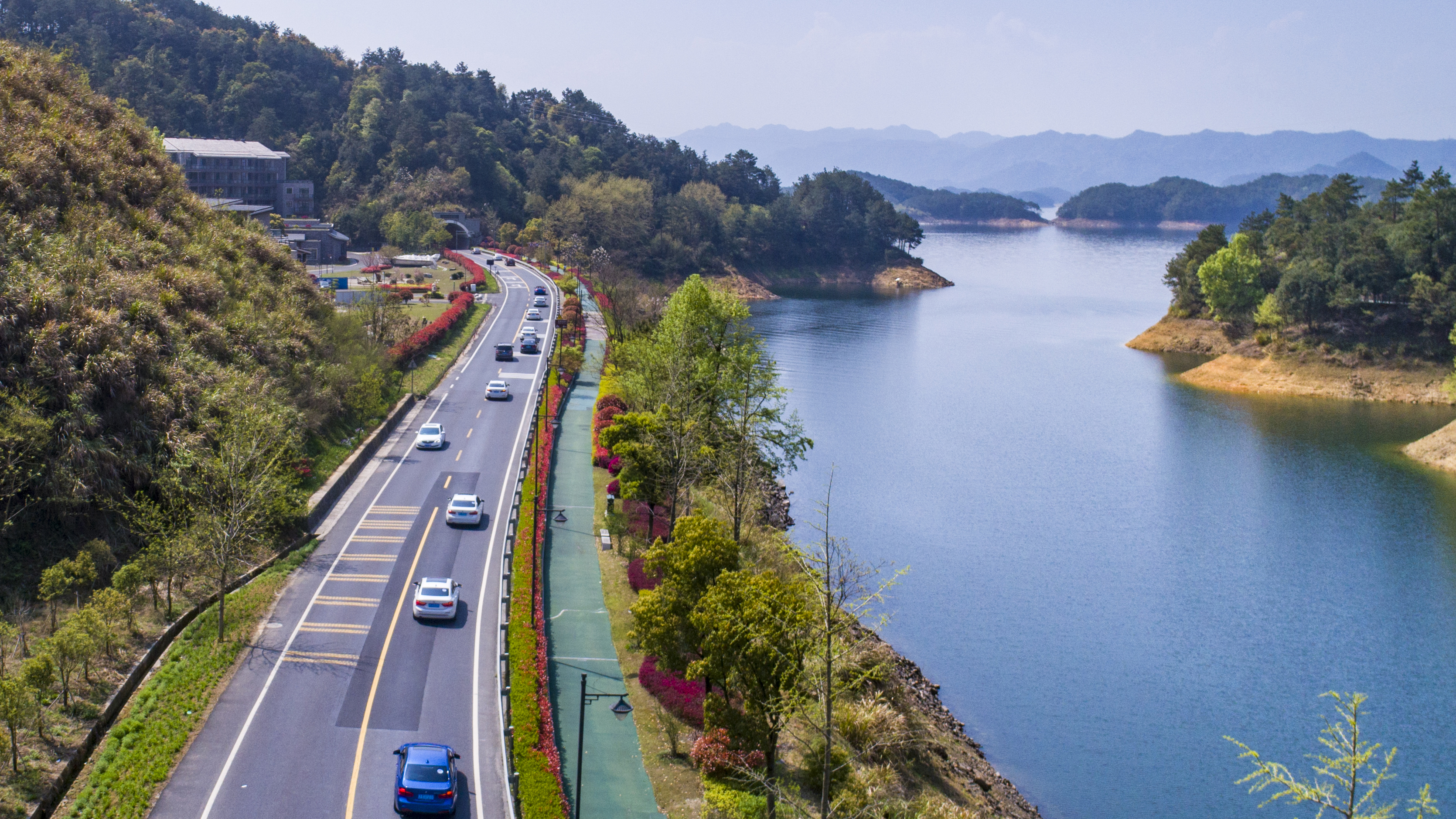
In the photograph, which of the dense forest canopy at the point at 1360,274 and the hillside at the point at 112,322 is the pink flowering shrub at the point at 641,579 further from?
the dense forest canopy at the point at 1360,274

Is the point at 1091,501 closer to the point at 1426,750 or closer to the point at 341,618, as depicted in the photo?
the point at 1426,750

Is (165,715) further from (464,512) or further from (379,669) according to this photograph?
(464,512)

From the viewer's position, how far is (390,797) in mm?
24578

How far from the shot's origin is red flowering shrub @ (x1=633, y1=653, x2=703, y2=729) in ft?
103

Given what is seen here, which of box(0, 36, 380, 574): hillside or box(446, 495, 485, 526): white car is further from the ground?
box(0, 36, 380, 574): hillside

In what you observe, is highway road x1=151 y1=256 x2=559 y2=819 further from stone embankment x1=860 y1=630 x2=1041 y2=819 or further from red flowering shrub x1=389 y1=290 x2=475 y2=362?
red flowering shrub x1=389 y1=290 x2=475 y2=362

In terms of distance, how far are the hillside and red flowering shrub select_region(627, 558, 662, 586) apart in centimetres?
1805

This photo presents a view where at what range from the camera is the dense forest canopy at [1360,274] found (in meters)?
98.6

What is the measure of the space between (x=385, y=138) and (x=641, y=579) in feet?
453

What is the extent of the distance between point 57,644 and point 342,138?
148m

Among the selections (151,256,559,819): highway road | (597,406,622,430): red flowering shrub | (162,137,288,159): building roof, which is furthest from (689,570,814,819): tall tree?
(162,137,288,159): building roof

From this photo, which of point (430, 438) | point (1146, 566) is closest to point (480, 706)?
point (430, 438)

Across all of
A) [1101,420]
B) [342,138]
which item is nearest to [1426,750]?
[1101,420]

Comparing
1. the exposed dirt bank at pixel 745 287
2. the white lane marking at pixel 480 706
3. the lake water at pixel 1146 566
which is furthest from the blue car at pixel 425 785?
the exposed dirt bank at pixel 745 287
